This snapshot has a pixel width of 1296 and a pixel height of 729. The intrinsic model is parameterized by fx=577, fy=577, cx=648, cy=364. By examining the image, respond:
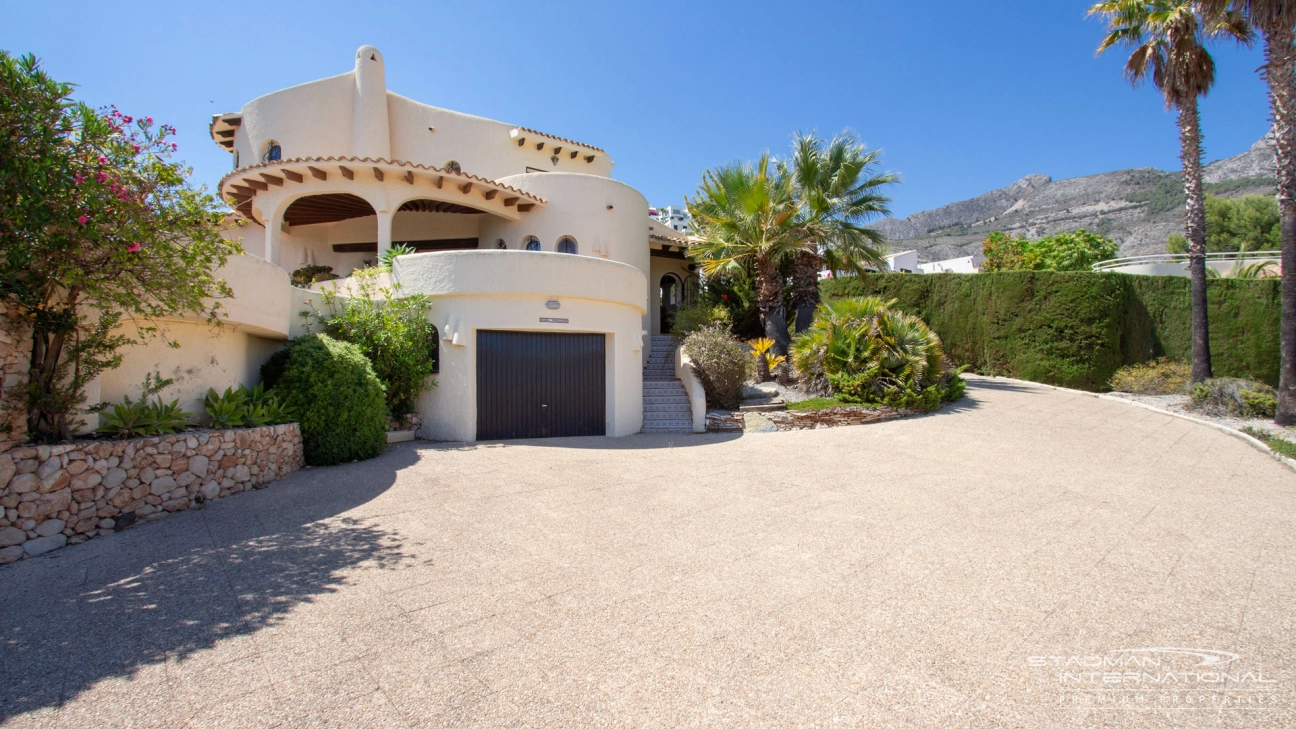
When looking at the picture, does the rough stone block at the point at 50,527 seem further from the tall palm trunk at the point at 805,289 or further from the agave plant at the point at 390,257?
the tall palm trunk at the point at 805,289

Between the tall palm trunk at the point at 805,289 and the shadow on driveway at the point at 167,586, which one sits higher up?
the tall palm trunk at the point at 805,289

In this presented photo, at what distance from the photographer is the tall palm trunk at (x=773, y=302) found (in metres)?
16.9

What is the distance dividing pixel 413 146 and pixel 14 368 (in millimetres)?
15109

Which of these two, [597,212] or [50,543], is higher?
[597,212]

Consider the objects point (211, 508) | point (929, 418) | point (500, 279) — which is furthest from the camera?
point (929, 418)

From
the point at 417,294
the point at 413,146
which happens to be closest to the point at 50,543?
the point at 417,294

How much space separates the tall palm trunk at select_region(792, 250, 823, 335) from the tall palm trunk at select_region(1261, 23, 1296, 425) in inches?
393

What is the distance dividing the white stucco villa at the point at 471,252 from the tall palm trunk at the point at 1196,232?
13.4 metres

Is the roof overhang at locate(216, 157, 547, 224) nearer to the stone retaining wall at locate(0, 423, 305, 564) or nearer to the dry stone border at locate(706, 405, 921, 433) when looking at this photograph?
the stone retaining wall at locate(0, 423, 305, 564)

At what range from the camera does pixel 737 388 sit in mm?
14516

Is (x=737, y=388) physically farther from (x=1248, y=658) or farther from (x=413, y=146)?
(x=413, y=146)

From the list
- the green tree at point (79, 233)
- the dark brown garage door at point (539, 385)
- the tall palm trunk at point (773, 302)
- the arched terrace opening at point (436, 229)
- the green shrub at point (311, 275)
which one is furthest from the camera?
the arched terrace opening at point (436, 229)

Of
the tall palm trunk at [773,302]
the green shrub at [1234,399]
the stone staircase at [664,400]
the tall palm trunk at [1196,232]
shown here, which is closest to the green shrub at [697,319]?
the stone staircase at [664,400]

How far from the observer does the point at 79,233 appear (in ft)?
17.7
